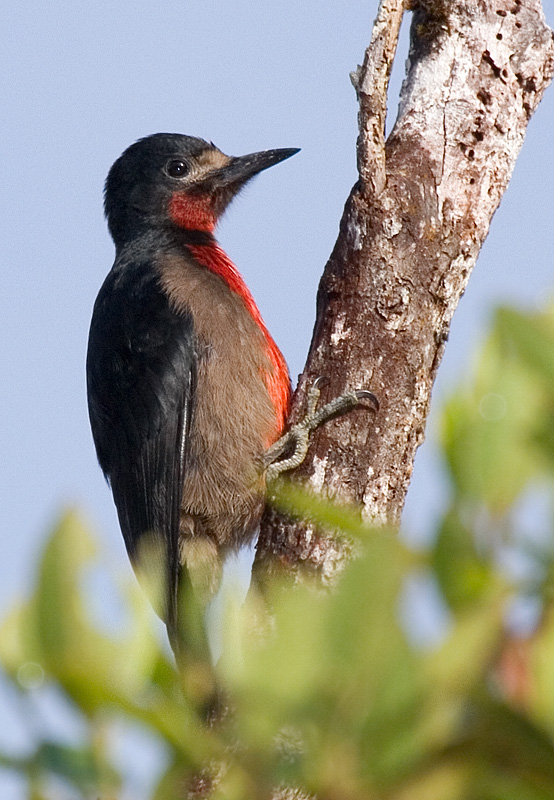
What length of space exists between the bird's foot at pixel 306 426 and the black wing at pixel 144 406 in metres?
0.37

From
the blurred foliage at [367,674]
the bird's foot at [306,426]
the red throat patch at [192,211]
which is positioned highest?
the red throat patch at [192,211]

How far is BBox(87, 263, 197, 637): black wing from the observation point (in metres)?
3.96

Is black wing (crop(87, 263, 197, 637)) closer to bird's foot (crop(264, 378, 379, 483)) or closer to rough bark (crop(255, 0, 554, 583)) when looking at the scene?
bird's foot (crop(264, 378, 379, 483))

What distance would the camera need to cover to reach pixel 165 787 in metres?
0.74

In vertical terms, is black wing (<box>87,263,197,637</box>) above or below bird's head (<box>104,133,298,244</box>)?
below

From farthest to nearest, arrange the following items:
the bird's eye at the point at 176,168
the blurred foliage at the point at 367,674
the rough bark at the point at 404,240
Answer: the bird's eye at the point at 176,168
the rough bark at the point at 404,240
the blurred foliage at the point at 367,674

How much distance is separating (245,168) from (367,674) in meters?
4.74

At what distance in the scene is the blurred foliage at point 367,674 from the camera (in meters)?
0.68

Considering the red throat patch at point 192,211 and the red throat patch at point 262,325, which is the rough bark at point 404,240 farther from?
the red throat patch at point 192,211

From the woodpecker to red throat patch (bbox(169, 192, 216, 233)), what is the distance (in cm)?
50

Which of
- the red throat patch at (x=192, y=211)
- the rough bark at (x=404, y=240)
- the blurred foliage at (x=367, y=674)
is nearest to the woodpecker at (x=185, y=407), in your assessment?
the red throat patch at (x=192, y=211)

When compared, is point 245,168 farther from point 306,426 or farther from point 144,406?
point 306,426

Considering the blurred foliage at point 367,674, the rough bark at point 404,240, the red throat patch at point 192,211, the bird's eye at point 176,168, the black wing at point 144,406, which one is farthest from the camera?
the bird's eye at point 176,168

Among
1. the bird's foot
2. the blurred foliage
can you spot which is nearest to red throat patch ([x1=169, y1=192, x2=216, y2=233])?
the bird's foot
